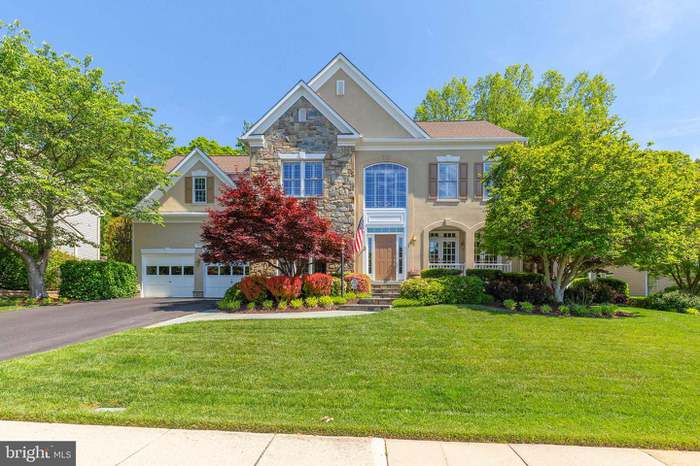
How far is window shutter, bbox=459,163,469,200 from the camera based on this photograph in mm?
17000

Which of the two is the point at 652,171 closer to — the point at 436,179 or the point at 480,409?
the point at 436,179

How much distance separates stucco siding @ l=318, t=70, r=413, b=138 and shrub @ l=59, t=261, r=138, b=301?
44.2 feet

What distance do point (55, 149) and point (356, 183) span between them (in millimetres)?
13477

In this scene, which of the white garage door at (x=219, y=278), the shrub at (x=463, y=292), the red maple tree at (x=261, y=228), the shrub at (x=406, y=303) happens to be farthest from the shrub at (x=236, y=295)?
the shrub at (x=463, y=292)

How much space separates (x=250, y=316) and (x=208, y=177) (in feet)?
32.1

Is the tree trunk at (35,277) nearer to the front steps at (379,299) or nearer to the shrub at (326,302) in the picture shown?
the shrub at (326,302)

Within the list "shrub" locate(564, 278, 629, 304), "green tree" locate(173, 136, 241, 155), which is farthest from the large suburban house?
"green tree" locate(173, 136, 241, 155)

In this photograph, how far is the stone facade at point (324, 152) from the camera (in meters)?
16.4

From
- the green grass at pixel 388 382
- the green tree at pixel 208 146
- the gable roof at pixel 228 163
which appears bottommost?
the green grass at pixel 388 382

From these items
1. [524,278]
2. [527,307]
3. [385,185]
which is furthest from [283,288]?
[524,278]

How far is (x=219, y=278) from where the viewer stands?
56.6 ft

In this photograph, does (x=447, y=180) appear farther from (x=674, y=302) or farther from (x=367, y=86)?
(x=674, y=302)

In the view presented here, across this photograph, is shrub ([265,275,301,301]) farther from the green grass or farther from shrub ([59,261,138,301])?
shrub ([59,261,138,301])

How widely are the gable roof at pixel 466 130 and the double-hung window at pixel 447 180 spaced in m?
1.62
